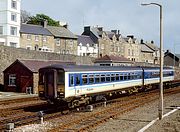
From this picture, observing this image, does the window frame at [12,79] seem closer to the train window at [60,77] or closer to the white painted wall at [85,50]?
the train window at [60,77]

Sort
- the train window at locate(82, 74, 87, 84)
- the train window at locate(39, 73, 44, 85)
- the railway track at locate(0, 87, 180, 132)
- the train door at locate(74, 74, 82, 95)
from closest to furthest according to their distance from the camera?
1. the railway track at locate(0, 87, 180, 132)
2. the train door at locate(74, 74, 82, 95)
3. the train window at locate(39, 73, 44, 85)
4. the train window at locate(82, 74, 87, 84)

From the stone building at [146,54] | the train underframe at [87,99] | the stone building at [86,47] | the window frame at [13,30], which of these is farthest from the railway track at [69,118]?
the stone building at [146,54]

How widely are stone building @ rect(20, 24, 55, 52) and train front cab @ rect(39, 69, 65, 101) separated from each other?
43936 mm

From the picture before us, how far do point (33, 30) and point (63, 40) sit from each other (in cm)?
926

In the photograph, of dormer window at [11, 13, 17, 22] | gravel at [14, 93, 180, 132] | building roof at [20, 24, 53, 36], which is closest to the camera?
gravel at [14, 93, 180, 132]

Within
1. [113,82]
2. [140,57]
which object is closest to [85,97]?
[113,82]

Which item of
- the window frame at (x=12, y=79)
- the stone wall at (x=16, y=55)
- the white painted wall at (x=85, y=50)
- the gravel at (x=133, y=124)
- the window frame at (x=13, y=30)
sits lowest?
the gravel at (x=133, y=124)

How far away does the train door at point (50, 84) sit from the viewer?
23.3 metres

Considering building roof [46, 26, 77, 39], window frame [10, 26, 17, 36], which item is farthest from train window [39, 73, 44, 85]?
building roof [46, 26, 77, 39]

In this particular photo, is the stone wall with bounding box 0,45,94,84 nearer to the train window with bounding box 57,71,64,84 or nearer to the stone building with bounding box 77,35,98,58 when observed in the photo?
the train window with bounding box 57,71,64,84

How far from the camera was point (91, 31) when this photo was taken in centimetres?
9050

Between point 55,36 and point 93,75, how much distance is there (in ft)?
160

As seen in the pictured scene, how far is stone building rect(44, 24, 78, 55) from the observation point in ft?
249

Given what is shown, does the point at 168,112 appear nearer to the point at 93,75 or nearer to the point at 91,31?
the point at 93,75
